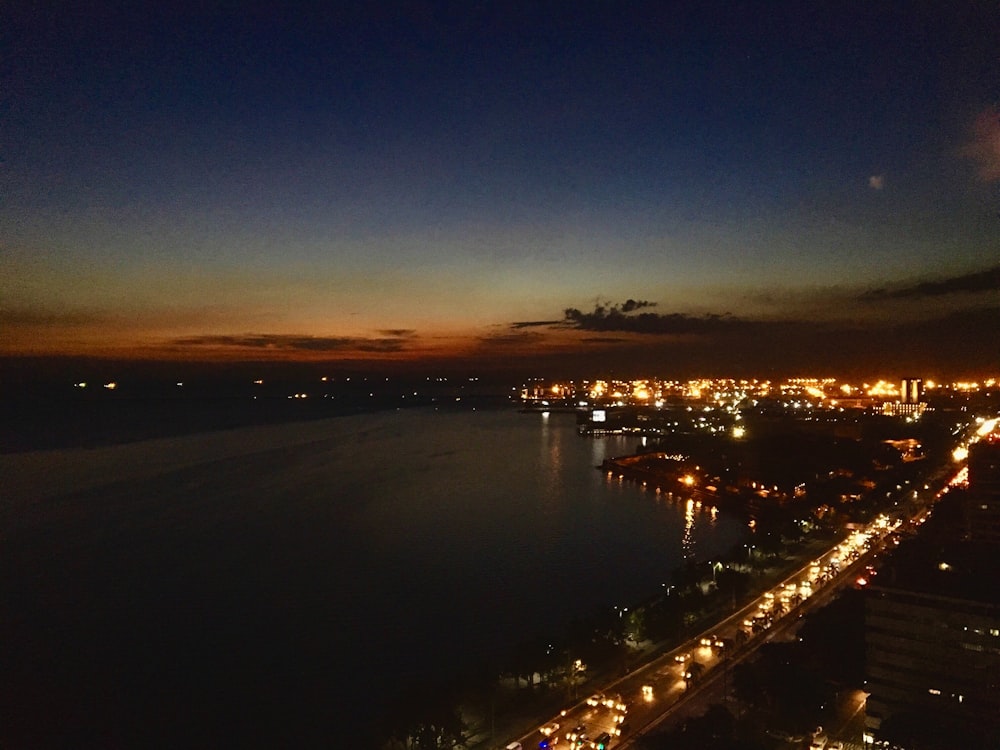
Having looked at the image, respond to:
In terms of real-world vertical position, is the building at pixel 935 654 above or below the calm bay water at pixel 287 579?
above

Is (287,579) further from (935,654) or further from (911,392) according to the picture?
(911,392)

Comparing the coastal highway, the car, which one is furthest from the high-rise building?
the car

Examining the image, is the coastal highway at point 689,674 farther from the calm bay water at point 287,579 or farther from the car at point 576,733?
the calm bay water at point 287,579

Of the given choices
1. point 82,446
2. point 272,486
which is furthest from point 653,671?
point 82,446

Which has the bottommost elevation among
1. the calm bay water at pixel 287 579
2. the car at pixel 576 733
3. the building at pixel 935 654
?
the calm bay water at pixel 287 579

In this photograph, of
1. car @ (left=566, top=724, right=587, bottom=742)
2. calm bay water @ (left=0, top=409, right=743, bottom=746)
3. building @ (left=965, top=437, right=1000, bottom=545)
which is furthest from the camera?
building @ (left=965, top=437, right=1000, bottom=545)

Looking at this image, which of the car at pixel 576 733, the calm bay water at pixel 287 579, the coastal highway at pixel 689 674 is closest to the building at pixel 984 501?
the coastal highway at pixel 689 674

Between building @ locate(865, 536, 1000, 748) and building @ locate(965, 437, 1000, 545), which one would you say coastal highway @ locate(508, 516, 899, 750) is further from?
building @ locate(965, 437, 1000, 545)
